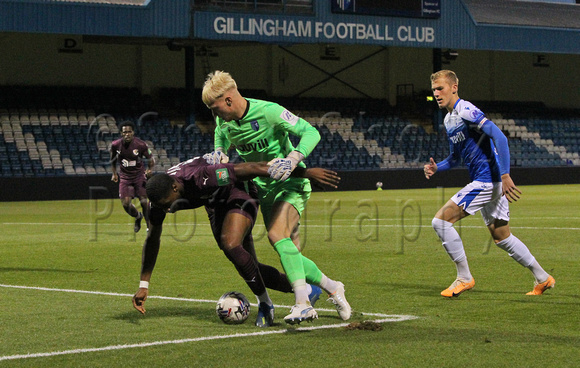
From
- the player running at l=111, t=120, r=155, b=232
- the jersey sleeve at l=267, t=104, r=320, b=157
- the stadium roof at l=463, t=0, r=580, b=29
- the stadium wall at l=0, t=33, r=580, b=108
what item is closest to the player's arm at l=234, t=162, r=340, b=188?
the jersey sleeve at l=267, t=104, r=320, b=157

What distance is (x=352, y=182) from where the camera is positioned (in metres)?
35.8

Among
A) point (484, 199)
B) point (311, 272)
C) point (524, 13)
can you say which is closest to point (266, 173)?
point (311, 272)

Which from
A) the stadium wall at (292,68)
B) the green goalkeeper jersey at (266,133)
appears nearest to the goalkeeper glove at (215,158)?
the green goalkeeper jersey at (266,133)

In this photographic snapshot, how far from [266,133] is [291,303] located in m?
1.94

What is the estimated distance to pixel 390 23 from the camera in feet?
124

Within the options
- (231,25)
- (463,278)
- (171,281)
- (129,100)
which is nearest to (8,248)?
(171,281)

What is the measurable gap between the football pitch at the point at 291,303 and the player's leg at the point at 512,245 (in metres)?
0.16

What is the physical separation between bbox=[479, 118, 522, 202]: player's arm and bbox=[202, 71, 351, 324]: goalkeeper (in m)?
2.04

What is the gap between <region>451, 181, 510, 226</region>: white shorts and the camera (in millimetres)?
8586

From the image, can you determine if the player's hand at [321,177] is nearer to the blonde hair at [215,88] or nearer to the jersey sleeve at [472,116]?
the blonde hair at [215,88]

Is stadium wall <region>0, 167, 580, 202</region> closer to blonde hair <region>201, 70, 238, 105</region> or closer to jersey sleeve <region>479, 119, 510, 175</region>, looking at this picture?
jersey sleeve <region>479, 119, 510, 175</region>

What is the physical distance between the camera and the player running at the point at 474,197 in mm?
8555

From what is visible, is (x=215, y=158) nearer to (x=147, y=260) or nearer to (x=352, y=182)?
(x=147, y=260)

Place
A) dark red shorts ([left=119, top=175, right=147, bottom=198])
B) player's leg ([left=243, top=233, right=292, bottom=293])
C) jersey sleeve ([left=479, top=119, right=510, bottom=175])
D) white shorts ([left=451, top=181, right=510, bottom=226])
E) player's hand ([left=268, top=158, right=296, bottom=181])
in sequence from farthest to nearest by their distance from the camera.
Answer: dark red shorts ([left=119, top=175, right=147, bottom=198]), white shorts ([left=451, top=181, right=510, bottom=226]), jersey sleeve ([left=479, top=119, right=510, bottom=175]), player's leg ([left=243, top=233, right=292, bottom=293]), player's hand ([left=268, top=158, right=296, bottom=181])
